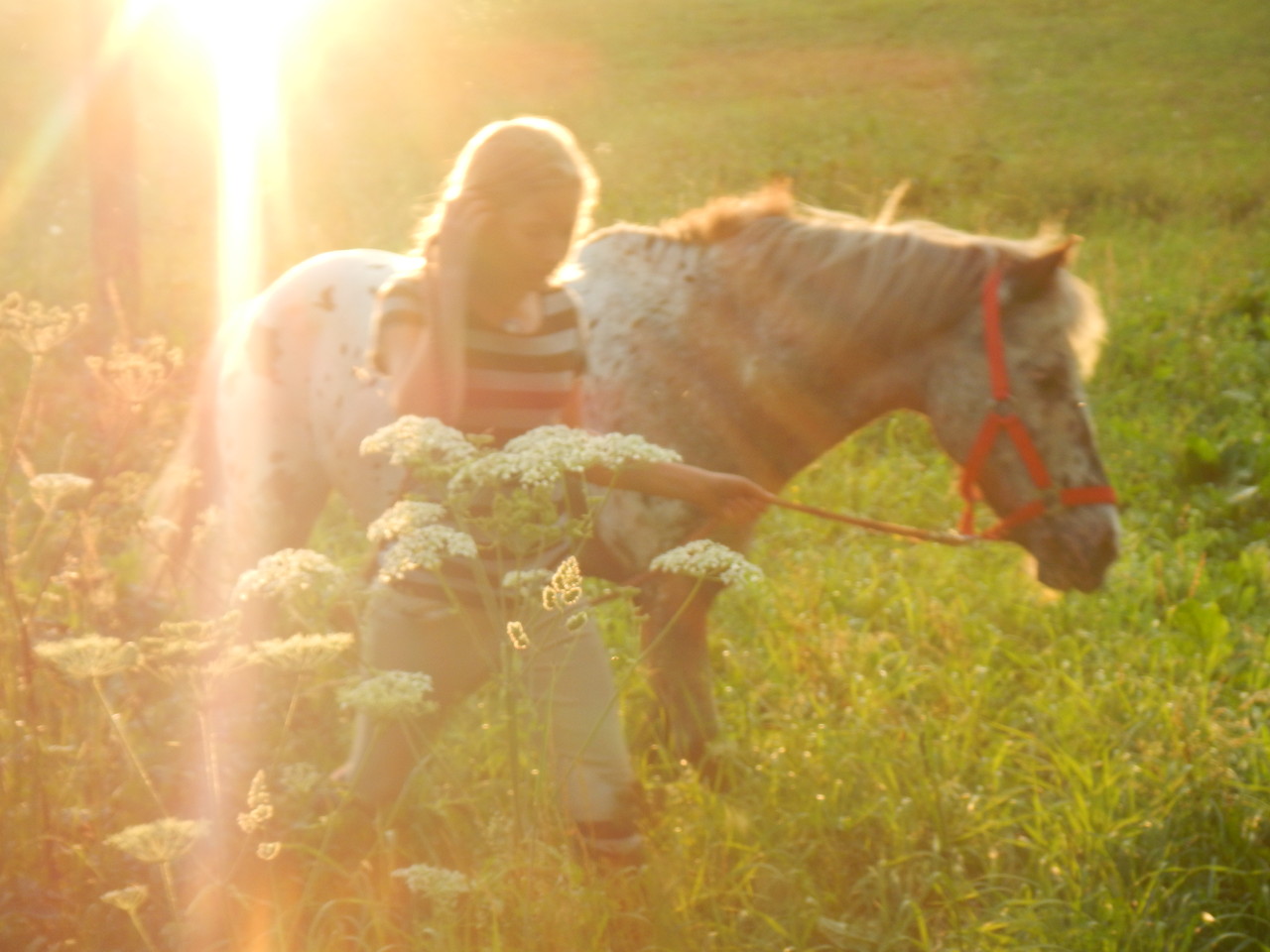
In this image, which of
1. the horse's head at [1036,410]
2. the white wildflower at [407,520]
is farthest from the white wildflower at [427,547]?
the horse's head at [1036,410]

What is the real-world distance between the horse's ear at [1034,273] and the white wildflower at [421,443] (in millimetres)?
1845

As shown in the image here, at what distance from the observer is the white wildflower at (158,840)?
1.68 m

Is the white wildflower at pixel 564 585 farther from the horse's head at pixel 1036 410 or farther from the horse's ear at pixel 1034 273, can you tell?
the horse's ear at pixel 1034 273

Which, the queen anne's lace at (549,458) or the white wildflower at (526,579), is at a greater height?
the queen anne's lace at (549,458)

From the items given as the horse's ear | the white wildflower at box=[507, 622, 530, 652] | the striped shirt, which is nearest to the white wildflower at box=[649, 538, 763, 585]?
the white wildflower at box=[507, 622, 530, 652]

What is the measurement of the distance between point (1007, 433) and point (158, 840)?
2293 millimetres

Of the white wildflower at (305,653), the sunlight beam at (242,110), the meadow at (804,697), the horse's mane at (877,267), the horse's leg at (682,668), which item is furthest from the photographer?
the sunlight beam at (242,110)

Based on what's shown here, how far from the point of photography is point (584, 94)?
1853 cm

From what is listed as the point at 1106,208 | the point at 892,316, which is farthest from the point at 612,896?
the point at 1106,208

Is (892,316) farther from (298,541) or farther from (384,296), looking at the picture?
(298,541)

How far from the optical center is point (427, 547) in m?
1.87

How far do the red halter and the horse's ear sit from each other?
41mm

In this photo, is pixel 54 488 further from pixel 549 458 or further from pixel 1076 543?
pixel 1076 543

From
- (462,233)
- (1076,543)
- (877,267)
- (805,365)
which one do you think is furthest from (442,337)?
(1076,543)
